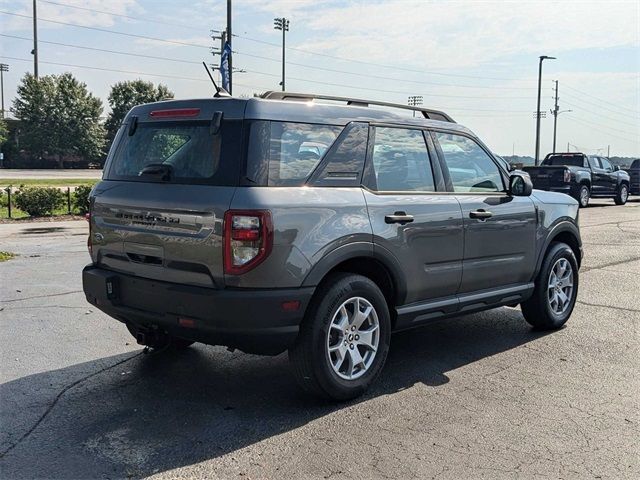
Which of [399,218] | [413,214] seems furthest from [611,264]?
[399,218]

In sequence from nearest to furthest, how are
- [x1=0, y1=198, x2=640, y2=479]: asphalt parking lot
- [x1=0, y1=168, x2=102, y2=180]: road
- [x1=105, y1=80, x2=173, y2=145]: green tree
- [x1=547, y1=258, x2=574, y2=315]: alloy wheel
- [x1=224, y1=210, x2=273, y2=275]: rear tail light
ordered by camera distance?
[x1=0, y1=198, x2=640, y2=479]: asphalt parking lot
[x1=224, y1=210, x2=273, y2=275]: rear tail light
[x1=547, y1=258, x2=574, y2=315]: alloy wheel
[x1=0, y1=168, x2=102, y2=180]: road
[x1=105, y1=80, x2=173, y2=145]: green tree

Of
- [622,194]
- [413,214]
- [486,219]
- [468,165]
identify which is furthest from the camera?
[622,194]

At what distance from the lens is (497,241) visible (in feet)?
17.6

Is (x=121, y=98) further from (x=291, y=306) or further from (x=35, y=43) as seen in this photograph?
(x=291, y=306)

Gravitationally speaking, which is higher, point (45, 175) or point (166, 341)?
point (45, 175)

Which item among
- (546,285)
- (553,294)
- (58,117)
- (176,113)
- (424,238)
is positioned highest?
(58,117)

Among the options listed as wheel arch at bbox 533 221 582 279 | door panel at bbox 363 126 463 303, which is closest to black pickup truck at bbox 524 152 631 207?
wheel arch at bbox 533 221 582 279

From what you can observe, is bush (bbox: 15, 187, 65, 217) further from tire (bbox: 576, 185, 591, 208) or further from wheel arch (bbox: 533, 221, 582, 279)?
tire (bbox: 576, 185, 591, 208)

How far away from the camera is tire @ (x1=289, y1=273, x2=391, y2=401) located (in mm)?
4000

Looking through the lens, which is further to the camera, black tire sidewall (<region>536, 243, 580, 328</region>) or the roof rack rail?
black tire sidewall (<region>536, 243, 580, 328</region>)

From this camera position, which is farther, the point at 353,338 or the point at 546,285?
the point at 546,285

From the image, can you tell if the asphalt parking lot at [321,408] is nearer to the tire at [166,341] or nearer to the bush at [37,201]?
the tire at [166,341]

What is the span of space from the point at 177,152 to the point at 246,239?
0.93 metres

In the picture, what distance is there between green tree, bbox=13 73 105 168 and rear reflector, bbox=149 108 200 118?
222ft
